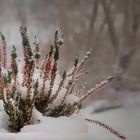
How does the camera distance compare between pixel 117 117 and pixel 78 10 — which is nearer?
pixel 117 117

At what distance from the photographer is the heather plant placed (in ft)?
9.53

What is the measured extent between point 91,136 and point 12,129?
1.69 feet

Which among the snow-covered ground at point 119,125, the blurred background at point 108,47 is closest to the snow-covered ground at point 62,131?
the snow-covered ground at point 119,125

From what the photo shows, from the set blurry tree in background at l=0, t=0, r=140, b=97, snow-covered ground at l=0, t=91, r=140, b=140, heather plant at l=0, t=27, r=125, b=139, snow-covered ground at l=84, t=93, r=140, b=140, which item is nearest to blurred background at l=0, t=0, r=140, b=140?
blurry tree in background at l=0, t=0, r=140, b=97

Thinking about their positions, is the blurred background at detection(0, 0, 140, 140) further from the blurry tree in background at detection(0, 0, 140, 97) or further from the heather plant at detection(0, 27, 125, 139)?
A: the heather plant at detection(0, 27, 125, 139)

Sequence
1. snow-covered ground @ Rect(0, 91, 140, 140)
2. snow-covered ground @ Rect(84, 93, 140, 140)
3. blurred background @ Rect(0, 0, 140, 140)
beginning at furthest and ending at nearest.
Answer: blurred background @ Rect(0, 0, 140, 140), snow-covered ground @ Rect(84, 93, 140, 140), snow-covered ground @ Rect(0, 91, 140, 140)

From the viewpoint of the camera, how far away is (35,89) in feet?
9.48

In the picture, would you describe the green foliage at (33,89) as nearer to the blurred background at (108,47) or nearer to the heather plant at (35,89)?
the heather plant at (35,89)

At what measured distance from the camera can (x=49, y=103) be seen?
10.2 feet

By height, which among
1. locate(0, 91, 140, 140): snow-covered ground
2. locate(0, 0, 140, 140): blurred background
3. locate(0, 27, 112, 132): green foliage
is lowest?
locate(0, 91, 140, 140): snow-covered ground

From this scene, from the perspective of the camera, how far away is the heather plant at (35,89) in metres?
2.91

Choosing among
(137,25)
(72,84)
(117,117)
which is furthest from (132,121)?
(137,25)

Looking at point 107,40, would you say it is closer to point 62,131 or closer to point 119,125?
point 119,125

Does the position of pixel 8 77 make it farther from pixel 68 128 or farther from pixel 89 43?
pixel 89 43
